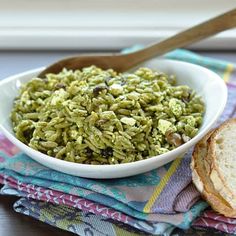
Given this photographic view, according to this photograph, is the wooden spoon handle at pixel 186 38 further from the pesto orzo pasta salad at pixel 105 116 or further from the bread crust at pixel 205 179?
the bread crust at pixel 205 179

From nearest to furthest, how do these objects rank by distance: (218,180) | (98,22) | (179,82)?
(218,180), (179,82), (98,22)

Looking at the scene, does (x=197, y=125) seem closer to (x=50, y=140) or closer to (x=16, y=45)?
(x=50, y=140)

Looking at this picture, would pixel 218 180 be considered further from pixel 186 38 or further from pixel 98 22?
pixel 98 22

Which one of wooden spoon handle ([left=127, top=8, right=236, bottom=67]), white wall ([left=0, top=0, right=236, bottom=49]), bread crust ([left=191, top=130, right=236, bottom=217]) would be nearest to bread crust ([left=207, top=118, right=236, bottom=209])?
bread crust ([left=191, top=130, right=236, bottom=217])

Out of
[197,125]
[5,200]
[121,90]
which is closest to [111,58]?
[121,90]

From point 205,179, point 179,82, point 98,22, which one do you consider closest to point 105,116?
point 205,179

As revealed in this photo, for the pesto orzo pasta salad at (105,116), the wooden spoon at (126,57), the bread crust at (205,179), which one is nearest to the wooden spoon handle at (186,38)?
the wooden spoon at (126,57)
